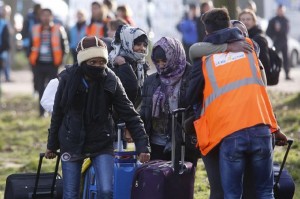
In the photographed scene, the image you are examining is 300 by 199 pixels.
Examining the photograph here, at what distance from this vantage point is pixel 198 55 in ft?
24.8

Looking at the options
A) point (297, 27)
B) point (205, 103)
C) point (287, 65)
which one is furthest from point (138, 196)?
point (297, 27)

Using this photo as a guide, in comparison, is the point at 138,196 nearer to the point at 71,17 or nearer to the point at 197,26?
the point at 197,26

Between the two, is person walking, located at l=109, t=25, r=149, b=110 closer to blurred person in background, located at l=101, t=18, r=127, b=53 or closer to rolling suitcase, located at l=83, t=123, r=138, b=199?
blurred person in background, located at l=101, t=18, r=127, b=53

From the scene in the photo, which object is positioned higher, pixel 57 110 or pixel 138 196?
pixel 57 110

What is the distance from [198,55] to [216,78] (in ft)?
0.81

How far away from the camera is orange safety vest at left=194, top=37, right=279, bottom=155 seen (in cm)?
732

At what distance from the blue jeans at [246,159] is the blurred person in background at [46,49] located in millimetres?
10162

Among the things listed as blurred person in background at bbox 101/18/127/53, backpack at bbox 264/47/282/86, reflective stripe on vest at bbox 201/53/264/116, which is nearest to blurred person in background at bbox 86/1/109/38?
blurred person in background at bbox 101/18/127/53

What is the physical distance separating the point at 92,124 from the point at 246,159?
48.1 inches

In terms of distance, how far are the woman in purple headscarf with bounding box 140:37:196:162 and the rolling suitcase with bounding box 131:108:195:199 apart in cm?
34

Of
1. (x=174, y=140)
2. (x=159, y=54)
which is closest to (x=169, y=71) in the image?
(x=159, y=54)

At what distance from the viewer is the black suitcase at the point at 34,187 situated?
8.72 metres

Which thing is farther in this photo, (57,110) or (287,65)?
(287,65)

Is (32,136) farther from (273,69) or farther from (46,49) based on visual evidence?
(273,69)
